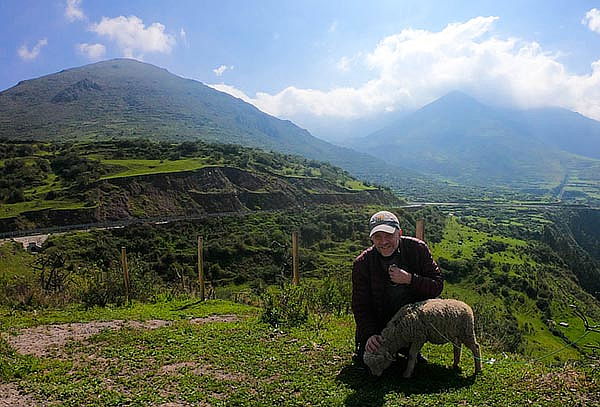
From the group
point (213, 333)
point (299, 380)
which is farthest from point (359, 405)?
point (213, 333)

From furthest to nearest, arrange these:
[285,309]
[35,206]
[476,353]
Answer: [35,206] → [285,309] → [476,353]

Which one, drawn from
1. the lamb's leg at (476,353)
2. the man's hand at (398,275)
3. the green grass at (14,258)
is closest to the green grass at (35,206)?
the green grass at (14,258)

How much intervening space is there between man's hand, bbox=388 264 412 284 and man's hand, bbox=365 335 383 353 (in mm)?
817

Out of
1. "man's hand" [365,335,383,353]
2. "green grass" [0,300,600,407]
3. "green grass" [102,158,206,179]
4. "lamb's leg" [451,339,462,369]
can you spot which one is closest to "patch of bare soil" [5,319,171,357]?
"green grass" [0,300,600,407]

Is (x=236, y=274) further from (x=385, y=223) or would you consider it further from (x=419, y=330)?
(x=385, y=223)

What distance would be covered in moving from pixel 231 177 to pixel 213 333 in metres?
55.7

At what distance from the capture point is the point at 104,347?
299 inches

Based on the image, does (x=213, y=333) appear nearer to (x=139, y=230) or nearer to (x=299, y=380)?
(x=299, y=380)

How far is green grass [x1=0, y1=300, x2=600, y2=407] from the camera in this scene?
5094mm

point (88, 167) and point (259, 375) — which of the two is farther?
point (88, 167)

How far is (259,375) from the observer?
6051mm

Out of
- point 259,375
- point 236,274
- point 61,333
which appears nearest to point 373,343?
point 259,375

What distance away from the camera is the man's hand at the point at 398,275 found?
17.4ft

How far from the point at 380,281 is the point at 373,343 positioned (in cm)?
85
